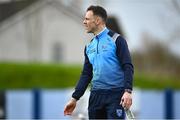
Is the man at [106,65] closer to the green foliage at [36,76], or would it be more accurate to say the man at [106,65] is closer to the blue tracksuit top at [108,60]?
the blue tracksuit top at [108,60]

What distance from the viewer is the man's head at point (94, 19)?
8.78m

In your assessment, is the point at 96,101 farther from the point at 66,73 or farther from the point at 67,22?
the point at 67,22

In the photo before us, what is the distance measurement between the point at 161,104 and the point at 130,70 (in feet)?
44.9

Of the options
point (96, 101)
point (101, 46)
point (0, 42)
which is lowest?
point (96, 101)

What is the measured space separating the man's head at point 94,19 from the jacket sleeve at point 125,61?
0.25 meters

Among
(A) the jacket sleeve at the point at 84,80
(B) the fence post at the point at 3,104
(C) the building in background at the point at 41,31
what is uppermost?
(C) the building in background at the point at 41,31

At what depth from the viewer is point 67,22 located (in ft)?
153

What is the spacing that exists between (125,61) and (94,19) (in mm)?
540

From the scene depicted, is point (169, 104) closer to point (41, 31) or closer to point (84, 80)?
point (84, 80)

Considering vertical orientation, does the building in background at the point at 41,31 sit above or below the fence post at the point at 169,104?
above

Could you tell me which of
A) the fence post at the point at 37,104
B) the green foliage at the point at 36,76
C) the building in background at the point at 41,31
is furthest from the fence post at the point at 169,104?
the building in background at the point at 41,31

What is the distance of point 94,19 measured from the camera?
8773mm

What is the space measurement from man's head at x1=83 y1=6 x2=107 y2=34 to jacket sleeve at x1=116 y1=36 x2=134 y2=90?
249mm

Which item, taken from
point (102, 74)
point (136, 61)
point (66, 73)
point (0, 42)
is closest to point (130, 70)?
point (102, 74)
